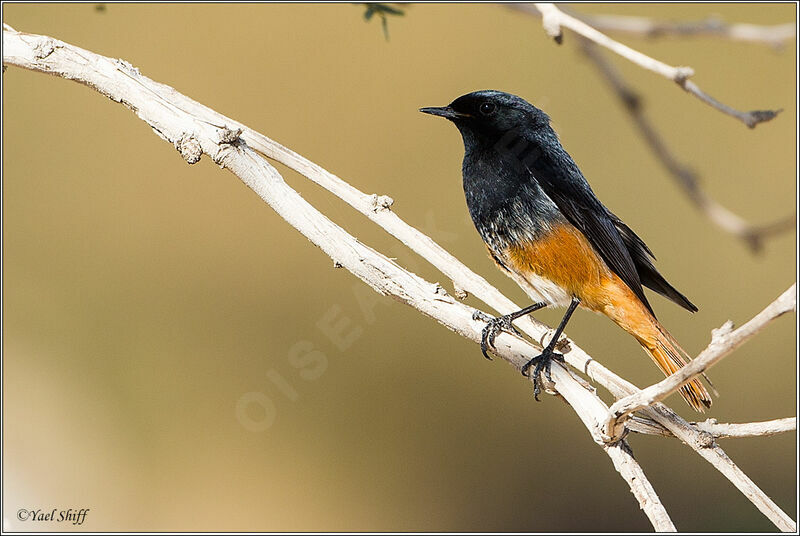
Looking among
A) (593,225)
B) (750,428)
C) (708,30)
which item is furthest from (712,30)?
(750,428)

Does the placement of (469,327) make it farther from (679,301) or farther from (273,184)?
(679,301)

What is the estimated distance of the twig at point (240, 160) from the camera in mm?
2113

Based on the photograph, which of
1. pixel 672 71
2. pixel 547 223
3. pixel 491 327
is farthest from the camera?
pixel 547 223

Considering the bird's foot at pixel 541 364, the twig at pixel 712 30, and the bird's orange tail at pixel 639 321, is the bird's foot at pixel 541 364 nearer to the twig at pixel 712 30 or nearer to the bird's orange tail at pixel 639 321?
the bird's orange tail at pixel 639 321

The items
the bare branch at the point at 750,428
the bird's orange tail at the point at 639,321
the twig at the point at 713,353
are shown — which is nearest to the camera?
the twig at the point at 713,353

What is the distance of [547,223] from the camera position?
9.20 feet

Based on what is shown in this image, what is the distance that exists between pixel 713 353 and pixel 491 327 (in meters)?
0.81

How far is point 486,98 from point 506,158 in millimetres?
245

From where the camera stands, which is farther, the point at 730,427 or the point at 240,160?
the point at 240,160

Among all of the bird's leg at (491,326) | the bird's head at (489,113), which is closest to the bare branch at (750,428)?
the bird's leg at (491,326)

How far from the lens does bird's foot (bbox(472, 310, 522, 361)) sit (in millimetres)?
2246

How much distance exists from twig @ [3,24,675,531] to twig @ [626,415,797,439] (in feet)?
0.49

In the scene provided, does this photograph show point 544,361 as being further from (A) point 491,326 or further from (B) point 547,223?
(B) point 547,223

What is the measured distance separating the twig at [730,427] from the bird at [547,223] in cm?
75
